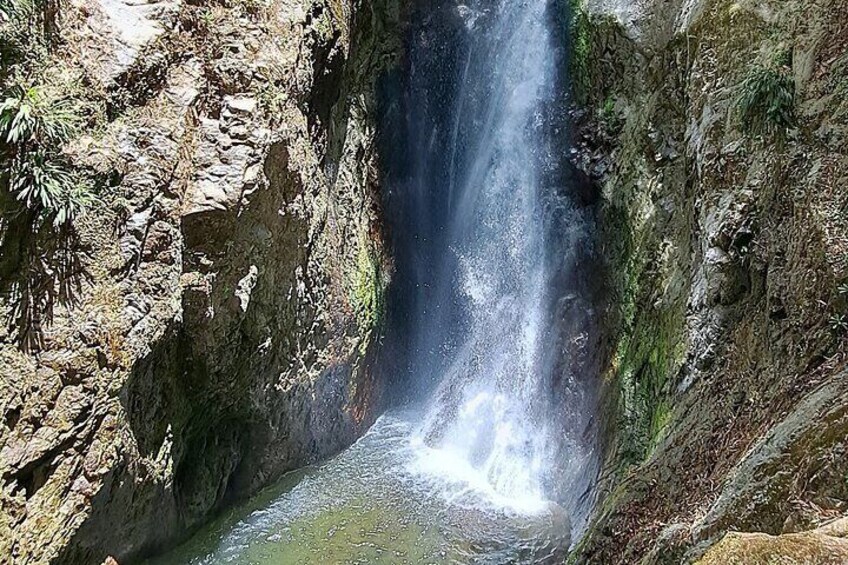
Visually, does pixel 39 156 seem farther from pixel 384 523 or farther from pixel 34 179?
pixel 384 523

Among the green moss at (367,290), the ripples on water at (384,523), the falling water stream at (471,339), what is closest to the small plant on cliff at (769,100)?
the falling water stream at (471,339)

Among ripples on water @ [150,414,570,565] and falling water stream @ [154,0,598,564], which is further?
falling water stream @ [154,0,598,564]

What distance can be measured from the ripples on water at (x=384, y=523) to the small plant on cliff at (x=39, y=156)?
4.95 metres

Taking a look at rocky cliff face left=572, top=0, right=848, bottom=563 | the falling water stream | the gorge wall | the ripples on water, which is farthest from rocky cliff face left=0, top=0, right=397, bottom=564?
rocky cliff face left=572, top=0, right=848, bottom=563

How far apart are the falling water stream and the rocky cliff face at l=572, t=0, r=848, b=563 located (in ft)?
5.61

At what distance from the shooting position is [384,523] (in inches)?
372

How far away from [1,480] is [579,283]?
371 inches

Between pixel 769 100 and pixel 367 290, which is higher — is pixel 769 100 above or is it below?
above

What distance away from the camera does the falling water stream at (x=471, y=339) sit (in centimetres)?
924

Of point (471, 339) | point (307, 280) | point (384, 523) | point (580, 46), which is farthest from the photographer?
point (471, 339)

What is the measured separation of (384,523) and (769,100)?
7537 millimetres

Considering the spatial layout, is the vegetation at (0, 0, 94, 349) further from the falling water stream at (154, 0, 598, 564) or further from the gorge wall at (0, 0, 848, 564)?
the falling water stream at (154, 0, 598, 564)

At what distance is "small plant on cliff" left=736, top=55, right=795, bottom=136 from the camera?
6168mm

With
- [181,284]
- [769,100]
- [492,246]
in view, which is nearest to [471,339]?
[492,246]
